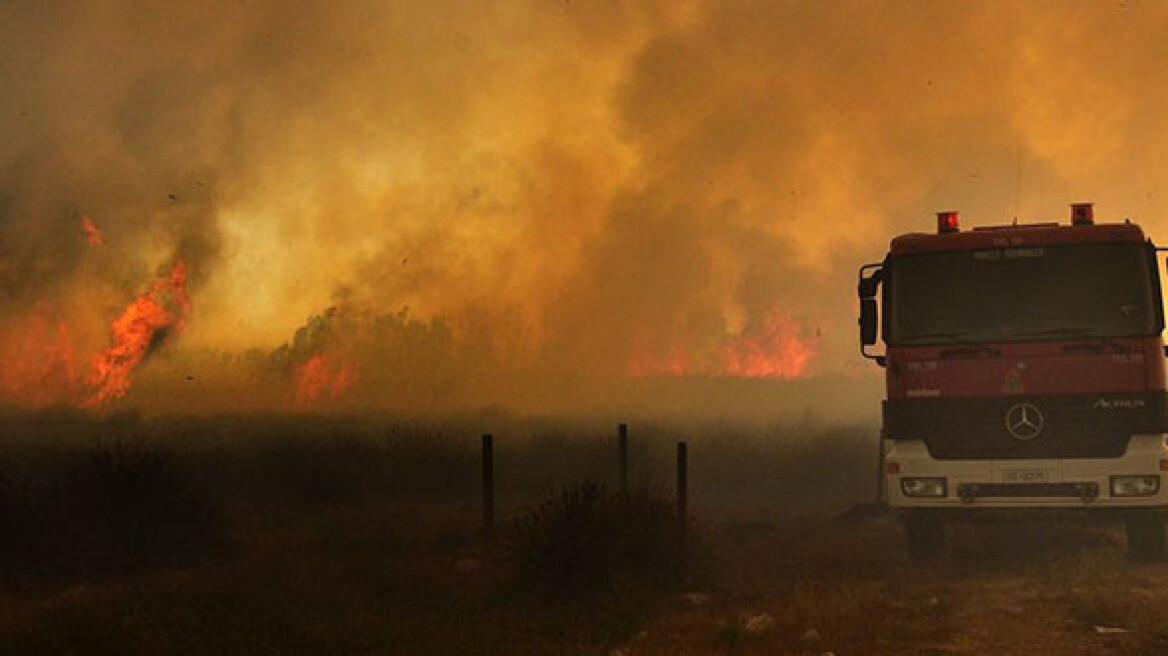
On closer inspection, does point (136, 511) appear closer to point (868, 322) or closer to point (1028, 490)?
point (868, 322)

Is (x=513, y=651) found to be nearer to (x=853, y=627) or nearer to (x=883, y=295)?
(x=853, y=627)

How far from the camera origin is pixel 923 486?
43.2 feet

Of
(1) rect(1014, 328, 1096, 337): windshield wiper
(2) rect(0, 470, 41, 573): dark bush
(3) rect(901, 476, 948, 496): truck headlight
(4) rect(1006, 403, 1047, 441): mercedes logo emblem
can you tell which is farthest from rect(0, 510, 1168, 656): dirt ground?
(1) rect(1014, 328, 1096, 337): windshield wiper

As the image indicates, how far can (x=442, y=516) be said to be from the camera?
781 inches

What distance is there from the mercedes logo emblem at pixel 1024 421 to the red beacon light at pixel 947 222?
2.09 metres

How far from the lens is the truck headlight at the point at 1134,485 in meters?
12.5

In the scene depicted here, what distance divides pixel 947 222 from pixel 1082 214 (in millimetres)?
1391

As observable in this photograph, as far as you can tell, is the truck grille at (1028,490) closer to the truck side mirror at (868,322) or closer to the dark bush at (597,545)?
the truck side mirror at (868,322)

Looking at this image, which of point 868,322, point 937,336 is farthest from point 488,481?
point 937,336

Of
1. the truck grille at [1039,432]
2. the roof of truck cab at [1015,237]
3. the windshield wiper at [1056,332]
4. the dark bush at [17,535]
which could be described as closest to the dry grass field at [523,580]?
the dark bush at [17,535]

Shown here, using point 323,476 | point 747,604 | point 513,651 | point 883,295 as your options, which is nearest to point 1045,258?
point 883,295

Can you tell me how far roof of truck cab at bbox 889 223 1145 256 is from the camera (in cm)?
1300

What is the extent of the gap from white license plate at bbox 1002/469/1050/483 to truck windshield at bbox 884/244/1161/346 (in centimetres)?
136

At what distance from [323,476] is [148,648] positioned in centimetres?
1450
